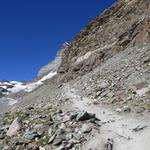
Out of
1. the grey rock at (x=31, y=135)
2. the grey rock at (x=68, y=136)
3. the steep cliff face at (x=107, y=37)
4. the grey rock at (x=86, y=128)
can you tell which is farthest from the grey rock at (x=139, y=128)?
the steep cliff face at (x=107, y=37)

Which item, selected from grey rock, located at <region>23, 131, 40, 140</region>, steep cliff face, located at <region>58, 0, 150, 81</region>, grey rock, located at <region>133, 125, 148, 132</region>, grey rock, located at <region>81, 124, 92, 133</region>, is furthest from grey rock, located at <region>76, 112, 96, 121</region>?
steep cliff face, located at <region>58, 0, 150, 81</region>

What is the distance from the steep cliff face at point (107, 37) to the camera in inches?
2310

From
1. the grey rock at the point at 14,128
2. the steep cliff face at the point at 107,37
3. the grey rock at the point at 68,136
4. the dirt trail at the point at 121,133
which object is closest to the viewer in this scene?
the dirt trail at the point at 121,133

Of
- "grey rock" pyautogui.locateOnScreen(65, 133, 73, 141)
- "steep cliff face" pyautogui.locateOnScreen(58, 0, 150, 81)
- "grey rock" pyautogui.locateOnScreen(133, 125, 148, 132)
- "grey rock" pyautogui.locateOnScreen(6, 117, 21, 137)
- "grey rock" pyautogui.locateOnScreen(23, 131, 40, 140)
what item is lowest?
"grey rock" pyautogui.locateOnScreen(133, 125, 148, 132)

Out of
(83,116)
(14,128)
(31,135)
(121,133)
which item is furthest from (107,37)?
(121,133)

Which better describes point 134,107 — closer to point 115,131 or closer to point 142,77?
point 115,131

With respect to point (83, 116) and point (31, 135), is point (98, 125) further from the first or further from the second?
point (31, 135)

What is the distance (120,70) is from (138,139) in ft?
67.6

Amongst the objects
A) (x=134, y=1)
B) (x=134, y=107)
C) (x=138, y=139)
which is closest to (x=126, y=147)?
(x=138, y=139)

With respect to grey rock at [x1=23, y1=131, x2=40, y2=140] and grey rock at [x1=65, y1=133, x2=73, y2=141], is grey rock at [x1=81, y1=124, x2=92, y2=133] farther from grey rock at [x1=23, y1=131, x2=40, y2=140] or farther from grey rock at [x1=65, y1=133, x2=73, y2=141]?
grey rock at [x1=23, y1=131, x2=40, y2=140]

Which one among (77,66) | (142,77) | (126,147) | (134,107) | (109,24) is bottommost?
(126,147)

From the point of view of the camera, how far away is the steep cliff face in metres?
58.7

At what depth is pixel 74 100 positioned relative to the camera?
3556cm

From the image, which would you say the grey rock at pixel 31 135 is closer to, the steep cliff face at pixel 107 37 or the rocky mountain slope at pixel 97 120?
the rocky mountain slope at pixel 97 120
